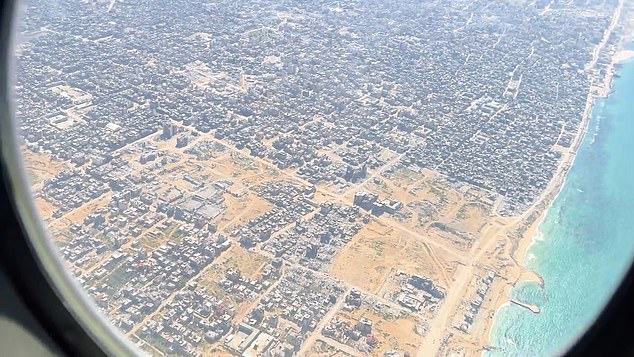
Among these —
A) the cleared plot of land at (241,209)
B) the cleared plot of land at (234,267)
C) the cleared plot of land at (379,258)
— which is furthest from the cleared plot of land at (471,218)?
the cleared plot of land at (234,267)

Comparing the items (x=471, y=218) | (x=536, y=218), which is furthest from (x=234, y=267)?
(x=536, y=218)

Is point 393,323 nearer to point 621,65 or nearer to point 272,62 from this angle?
point 272,62

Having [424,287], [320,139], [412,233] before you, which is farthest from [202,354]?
[320,139]

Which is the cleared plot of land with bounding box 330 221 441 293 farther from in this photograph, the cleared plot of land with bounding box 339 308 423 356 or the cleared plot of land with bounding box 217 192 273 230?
the cleared plot of land with bounding box 217 192 273 230

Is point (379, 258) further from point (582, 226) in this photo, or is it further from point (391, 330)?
point (582, 226)

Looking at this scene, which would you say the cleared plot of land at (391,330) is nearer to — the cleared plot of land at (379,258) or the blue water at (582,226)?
the cleared plot of land at (379,258)

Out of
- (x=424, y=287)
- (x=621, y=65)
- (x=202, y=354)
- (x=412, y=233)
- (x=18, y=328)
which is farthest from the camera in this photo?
(x=621, y=65)
